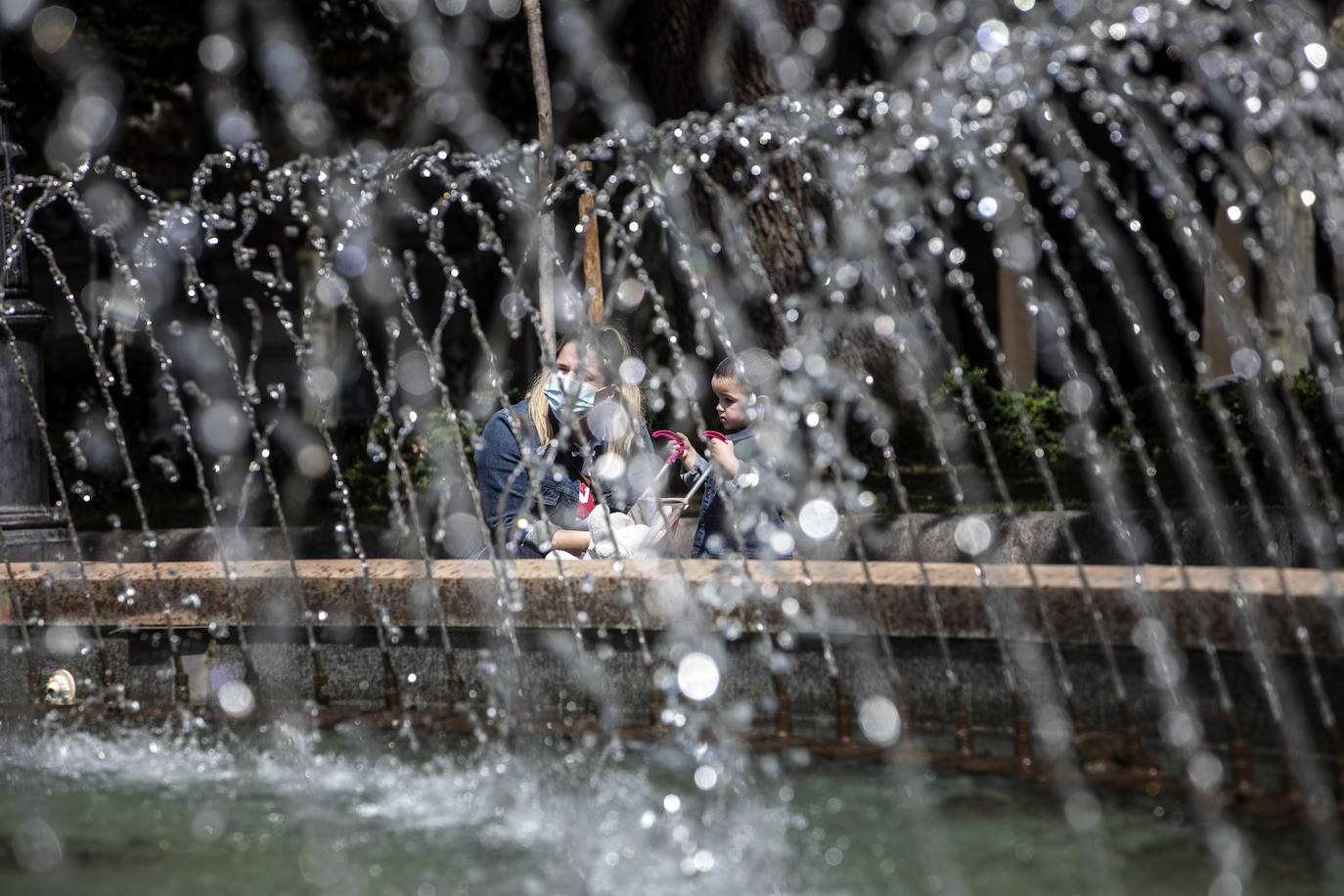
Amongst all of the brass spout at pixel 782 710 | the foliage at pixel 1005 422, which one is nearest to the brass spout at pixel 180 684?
the brass spout at pixel 782 710

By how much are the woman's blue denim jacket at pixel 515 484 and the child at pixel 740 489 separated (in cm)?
29

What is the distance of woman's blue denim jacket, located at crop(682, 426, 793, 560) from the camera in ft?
17.1

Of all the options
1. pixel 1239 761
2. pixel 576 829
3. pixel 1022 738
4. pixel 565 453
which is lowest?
pixel 576 829

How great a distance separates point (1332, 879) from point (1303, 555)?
283cm

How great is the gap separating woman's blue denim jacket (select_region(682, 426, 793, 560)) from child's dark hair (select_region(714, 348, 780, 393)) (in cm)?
21

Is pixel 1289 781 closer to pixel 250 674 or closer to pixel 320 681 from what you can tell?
pixel 320 681

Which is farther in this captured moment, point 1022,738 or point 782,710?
point 782,710

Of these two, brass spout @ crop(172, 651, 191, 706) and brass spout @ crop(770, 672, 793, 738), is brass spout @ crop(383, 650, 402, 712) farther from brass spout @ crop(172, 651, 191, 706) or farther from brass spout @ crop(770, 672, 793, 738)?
brass spout @ crop(770, 672, 793, 738)

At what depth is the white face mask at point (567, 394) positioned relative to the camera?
5195 millimetres

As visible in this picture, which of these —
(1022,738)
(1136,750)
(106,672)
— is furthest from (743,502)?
(106,672)

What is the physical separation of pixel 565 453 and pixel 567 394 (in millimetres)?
269

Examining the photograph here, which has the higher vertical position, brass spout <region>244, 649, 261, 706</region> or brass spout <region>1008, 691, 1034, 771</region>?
brass spout <region>244, 649, 261, 706</region>

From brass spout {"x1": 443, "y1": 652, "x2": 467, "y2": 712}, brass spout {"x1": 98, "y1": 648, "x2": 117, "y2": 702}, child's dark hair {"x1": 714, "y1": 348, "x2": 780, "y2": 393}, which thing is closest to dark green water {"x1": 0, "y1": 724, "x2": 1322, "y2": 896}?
brass spout {"x1": 443, "y1": 652, "x2": 467, "y2": 712}

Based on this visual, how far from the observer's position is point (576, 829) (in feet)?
11.4
